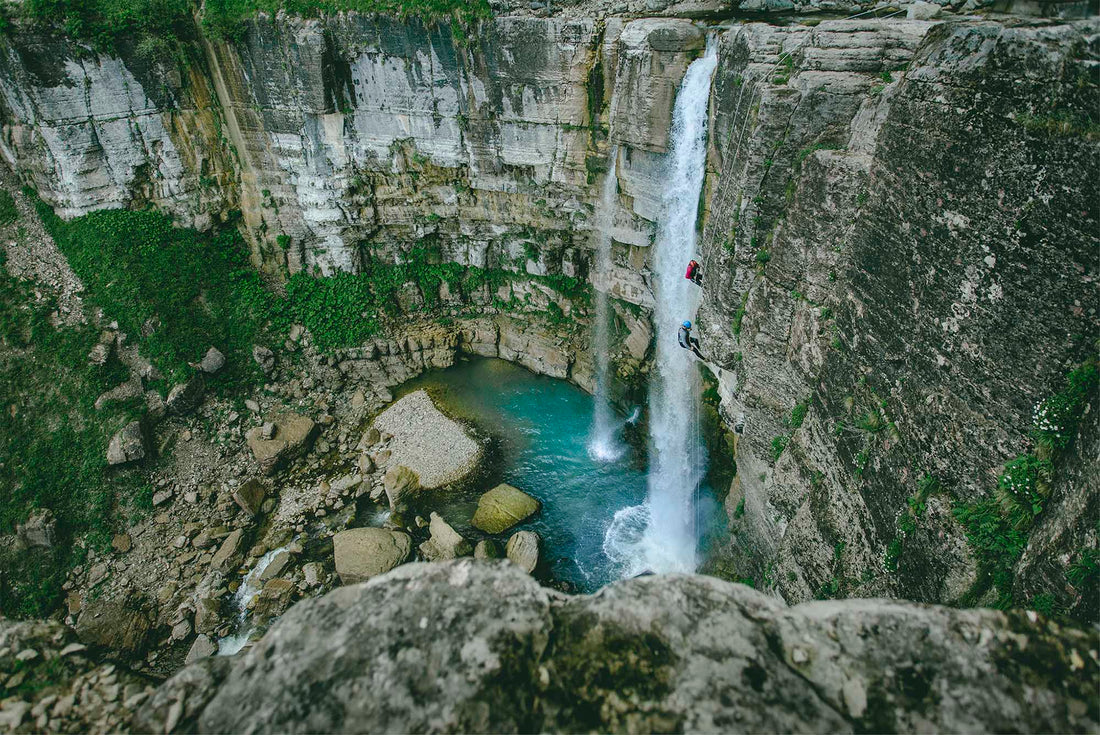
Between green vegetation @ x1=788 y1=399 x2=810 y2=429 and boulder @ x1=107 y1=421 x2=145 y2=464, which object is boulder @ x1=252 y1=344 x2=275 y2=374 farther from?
green vegetation @ x1=788 y1=399 x2=810 y2=429

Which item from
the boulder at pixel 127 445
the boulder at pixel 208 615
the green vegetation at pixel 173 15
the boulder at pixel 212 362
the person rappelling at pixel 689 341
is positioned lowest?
the boulder at pixel 208 615

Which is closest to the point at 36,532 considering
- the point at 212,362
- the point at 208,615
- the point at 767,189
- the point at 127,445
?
the point at 127,445

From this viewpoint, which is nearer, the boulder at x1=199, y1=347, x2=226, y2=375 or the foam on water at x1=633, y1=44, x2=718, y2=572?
the foam on water at x1=633, y1=44, x2=718, y2=572

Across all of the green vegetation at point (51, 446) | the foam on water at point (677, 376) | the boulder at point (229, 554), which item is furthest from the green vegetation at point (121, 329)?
the foam on water at point (677, 376)

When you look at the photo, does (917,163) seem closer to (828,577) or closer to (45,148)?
(828,577)

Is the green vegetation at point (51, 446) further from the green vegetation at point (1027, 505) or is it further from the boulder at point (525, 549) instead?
the green vegetation at point (1027, 505)

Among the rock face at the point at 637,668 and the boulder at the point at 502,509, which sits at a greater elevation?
the rock face at the point at 637,668

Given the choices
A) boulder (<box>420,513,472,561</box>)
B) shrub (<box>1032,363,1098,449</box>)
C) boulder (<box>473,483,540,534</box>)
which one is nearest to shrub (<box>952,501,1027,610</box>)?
shrub (<box>1032,363,1098,449</box>)
